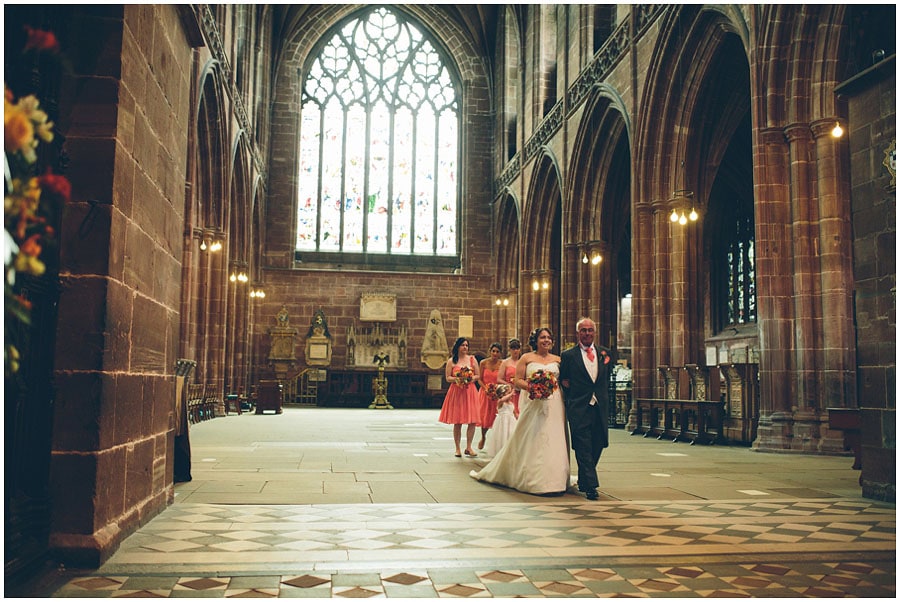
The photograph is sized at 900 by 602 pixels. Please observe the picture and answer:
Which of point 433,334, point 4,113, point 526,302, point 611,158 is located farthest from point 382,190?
point 4,113

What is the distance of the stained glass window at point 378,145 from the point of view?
90.9 ft

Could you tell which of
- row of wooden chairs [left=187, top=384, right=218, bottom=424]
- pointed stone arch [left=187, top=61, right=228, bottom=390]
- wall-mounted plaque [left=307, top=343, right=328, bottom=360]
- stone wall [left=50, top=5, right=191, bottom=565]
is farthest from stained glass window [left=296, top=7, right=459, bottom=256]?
stone wall [left=50, top=5, right=191, bottom=565]

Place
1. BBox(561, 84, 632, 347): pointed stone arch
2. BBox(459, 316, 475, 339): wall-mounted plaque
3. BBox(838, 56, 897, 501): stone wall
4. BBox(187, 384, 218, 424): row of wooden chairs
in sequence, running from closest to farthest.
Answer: BBox(838, 56, 897, 501): stone wall
BBox(187, 384, 218, 424): row of wooden chairs
BBox(561, 84, 632, 347): pointed stone arch
BBox(459, 316, 475, 339): wall-mounted plaque

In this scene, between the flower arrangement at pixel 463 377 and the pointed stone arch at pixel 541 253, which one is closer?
the flower arrangement at pixel 463 377

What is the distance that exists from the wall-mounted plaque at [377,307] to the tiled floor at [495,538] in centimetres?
1849

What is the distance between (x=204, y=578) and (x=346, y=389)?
889 inches

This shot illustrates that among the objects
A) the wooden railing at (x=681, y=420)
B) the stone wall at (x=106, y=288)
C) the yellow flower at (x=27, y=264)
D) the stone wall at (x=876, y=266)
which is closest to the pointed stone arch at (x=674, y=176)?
the wooden railing at (x=681, y=420)

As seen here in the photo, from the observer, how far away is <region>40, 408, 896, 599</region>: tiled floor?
3.61 meters

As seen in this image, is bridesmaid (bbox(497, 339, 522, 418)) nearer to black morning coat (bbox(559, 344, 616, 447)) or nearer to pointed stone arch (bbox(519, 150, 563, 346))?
black morning coat (bbox(559, 344, 616, 447))

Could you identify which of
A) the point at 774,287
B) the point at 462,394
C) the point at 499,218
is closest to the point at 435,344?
the point at 499,218

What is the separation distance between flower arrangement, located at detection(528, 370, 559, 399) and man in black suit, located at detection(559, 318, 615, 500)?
16 cm

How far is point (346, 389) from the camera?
2609 cm

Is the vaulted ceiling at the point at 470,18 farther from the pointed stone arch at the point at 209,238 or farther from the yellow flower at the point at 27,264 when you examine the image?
the yellow flower at the point at 27,264

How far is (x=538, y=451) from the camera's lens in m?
6.70
